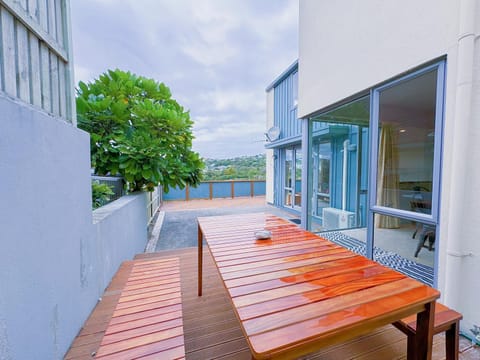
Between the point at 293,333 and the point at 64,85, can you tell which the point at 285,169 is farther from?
the point at 293,333

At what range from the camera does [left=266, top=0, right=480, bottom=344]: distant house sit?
1.65m

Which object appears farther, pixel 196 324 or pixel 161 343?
pixel 196 324

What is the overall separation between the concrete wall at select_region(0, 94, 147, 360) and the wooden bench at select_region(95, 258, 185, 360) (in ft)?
1.27

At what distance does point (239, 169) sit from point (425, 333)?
12993 mm

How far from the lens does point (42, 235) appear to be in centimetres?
131

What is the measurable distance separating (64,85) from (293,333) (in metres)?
2.50

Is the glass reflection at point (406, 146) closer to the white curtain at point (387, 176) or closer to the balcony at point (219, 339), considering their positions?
the white curtain at point (387, 176)

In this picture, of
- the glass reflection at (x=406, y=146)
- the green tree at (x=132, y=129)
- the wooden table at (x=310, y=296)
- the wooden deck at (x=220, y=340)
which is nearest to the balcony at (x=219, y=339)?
the wooden deck at (x=220, y=340)

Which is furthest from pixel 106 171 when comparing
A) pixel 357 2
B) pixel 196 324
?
pixel 357 2

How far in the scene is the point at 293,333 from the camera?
2.31 ft

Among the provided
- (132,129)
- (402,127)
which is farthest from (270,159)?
(402,127)

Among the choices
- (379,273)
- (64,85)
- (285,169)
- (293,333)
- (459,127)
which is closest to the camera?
(293,333)

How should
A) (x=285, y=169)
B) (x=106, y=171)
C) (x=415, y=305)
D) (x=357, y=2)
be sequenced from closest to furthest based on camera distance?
(x=415, y=305) → (x=357, y=2) → (x=106, y=171) → (x=285, y=169)

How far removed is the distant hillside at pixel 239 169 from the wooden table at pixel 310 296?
10.8 m
